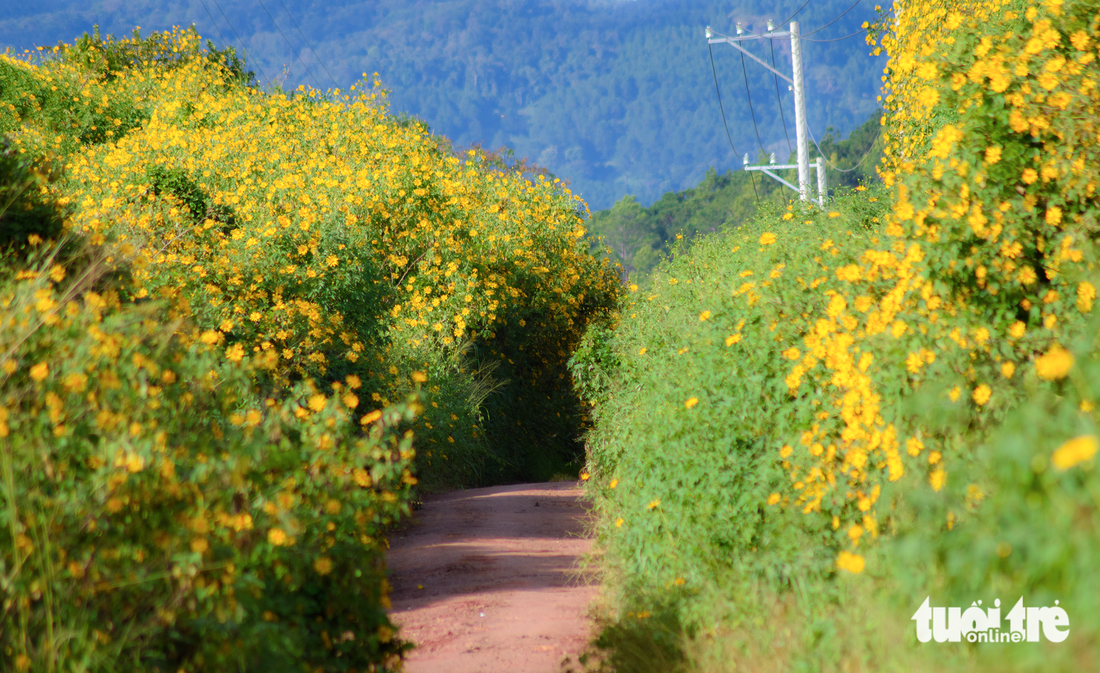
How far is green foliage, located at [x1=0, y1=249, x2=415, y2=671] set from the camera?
2.42m

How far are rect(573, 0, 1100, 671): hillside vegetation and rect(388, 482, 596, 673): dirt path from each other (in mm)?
515

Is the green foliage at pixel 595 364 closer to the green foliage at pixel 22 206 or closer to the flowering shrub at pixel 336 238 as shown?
the flowering shrub at pixel 336 238

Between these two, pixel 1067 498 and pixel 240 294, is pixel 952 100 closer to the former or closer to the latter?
pixel 1067 498

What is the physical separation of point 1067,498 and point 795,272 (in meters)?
3.56

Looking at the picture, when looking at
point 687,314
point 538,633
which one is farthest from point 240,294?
point 538,633

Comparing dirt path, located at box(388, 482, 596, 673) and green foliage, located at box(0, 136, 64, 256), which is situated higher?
green foliage, located at box(0, 136, 64, 256)

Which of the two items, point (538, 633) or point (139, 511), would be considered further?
point (538, 633)

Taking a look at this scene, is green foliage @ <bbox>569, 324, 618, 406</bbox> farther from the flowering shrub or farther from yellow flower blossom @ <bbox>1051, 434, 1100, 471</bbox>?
yellow flower blossom @ <bbox>1051, 434, 1100, 471</bbox>

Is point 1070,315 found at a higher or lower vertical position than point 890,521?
higher

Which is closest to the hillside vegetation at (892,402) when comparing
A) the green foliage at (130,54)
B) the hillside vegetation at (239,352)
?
the hillside vegetation at (239,352)

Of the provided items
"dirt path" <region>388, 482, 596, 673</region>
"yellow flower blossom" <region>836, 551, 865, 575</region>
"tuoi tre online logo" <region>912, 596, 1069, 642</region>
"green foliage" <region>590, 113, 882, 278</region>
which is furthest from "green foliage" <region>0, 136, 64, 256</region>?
"green foliage" <region>590, 113, 882, 278</region>

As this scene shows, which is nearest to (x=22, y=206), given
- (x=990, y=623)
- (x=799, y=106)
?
(x=990, y=623)

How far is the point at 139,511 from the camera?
2.62m

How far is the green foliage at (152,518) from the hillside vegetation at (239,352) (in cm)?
1
